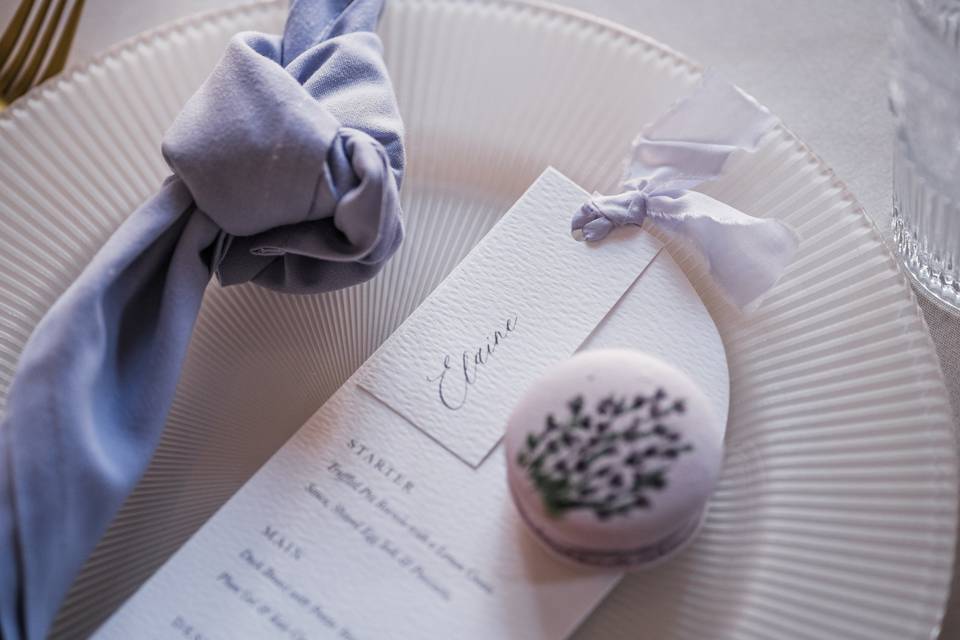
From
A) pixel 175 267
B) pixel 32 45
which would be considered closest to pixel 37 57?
pixel 32 45

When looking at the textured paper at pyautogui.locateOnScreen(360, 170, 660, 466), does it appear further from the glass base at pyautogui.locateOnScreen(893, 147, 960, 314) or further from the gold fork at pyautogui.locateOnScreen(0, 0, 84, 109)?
the gold fork at pyautogui.locateOnScreen(0, 0, 84, 109)

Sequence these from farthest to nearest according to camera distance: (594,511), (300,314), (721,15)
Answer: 1. (721,15)
2. (300,314)
3. (594,511)

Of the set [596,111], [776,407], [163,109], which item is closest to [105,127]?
[163,109]

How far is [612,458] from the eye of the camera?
1.25 ft

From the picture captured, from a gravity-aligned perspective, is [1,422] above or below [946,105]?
below

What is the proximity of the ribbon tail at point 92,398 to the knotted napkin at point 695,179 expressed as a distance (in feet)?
0.71

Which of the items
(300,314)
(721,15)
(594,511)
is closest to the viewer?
(594,511)

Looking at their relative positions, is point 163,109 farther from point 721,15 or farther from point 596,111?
point 721,15

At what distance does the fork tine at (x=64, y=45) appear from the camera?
629mm

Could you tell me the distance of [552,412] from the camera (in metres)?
0.40

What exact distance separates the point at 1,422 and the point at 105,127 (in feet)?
0.69

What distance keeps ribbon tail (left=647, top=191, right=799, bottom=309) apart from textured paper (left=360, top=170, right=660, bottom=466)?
0.02m

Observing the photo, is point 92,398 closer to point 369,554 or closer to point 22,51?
point 369,554

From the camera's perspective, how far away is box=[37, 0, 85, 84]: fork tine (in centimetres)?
63
